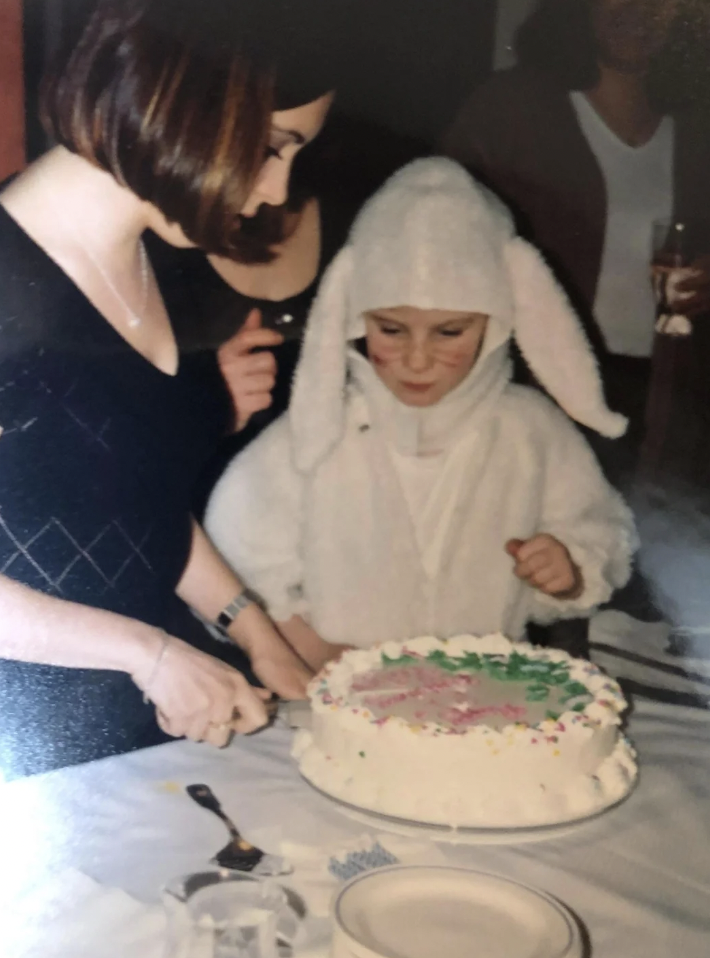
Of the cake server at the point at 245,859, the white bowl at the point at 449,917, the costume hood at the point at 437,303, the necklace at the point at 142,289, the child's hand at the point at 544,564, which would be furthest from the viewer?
the child's hand at the point at 544,564

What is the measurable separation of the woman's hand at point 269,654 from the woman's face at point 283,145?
0.44 metres

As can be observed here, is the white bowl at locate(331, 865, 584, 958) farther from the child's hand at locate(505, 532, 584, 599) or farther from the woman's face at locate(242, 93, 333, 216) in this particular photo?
the woman's face at locate(242, 93, 333, 216)

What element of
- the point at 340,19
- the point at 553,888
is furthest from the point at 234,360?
the point at 553,888

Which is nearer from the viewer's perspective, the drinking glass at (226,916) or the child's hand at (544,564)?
the drinking glass at (226,916)

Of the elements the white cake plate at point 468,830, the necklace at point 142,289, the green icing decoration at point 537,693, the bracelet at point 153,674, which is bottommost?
the white cake plate at point 468,830

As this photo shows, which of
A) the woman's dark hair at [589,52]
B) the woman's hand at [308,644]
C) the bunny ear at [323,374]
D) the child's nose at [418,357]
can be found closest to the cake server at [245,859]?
the woman's hand at [308,644]

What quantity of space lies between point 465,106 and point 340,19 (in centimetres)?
17

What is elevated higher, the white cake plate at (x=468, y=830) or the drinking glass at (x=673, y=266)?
the drinking glass at (x=673, y=266)

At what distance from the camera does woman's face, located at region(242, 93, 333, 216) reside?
108 cm

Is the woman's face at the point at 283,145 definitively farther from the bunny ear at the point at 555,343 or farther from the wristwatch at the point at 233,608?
the wristwatch at the point at 233,608

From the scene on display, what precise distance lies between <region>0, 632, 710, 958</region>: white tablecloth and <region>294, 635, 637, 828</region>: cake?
28 millimetres

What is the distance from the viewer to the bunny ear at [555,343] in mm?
1188

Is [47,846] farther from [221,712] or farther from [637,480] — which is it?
[637,480]

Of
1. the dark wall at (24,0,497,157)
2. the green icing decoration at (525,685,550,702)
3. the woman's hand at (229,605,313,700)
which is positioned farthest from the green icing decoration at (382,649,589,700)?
the dark wall at (24,0,497,157)
